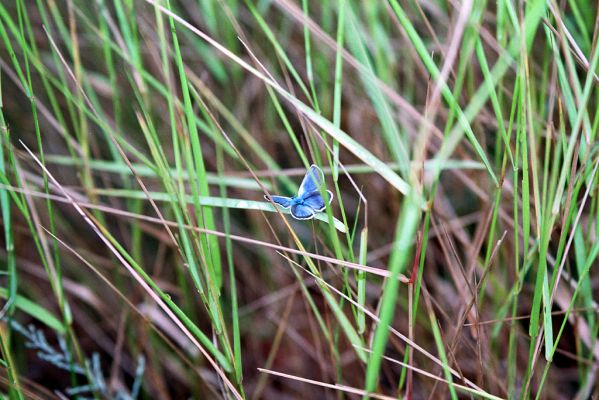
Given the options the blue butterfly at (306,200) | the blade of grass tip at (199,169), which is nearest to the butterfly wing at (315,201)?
the blue butterfly at (306,200)

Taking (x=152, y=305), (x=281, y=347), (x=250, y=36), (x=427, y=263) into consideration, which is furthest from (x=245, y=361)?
(x=250, y=36)

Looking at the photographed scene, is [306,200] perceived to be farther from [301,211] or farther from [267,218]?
[267,218]

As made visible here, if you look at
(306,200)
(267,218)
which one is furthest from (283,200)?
(267,218)

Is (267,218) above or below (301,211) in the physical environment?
below

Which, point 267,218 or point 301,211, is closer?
point 301,211

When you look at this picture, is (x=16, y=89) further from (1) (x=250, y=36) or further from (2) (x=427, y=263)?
(2) (x=427, y=263)

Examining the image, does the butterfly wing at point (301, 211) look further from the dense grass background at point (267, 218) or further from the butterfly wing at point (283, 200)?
the dense grass background at point (267, 218)

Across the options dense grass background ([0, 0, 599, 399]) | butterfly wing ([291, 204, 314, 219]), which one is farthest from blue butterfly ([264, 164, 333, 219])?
dense grass background ([0, 0, 599, 399])

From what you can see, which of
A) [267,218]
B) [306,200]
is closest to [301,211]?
[306,200]

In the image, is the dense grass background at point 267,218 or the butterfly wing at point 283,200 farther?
the dense grass background at point 267,218
